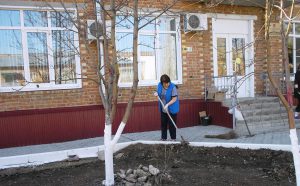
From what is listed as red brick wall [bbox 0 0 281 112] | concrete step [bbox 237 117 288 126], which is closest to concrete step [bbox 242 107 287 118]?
concrete step [bbox 237 117 288 126]

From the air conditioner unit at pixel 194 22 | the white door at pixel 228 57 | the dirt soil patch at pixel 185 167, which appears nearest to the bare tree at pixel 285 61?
the dirt soil patch at pixel 185 167

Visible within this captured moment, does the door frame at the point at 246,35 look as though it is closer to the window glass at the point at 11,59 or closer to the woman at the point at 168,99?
the woman at the point at 168,99

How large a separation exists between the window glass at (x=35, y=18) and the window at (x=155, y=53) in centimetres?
199

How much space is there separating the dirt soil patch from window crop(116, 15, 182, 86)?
3.41 meters

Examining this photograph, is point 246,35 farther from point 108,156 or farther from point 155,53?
point 108,156

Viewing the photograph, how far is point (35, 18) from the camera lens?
27.7ft

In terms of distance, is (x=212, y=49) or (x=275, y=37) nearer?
(x=212, y=49)

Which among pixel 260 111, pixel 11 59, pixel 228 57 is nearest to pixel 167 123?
pixel 260 111

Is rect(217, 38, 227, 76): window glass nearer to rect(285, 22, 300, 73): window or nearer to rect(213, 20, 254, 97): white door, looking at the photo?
rect(213, 20, 254, 97): white door

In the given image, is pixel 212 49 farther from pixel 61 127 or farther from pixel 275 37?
pixel 61 127

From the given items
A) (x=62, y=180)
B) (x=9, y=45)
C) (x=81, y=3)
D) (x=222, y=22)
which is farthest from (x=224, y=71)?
(x=62, y=180)

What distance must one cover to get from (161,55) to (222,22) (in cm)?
241

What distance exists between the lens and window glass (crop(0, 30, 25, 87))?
8227mm

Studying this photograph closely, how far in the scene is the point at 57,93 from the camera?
28.3 ft
